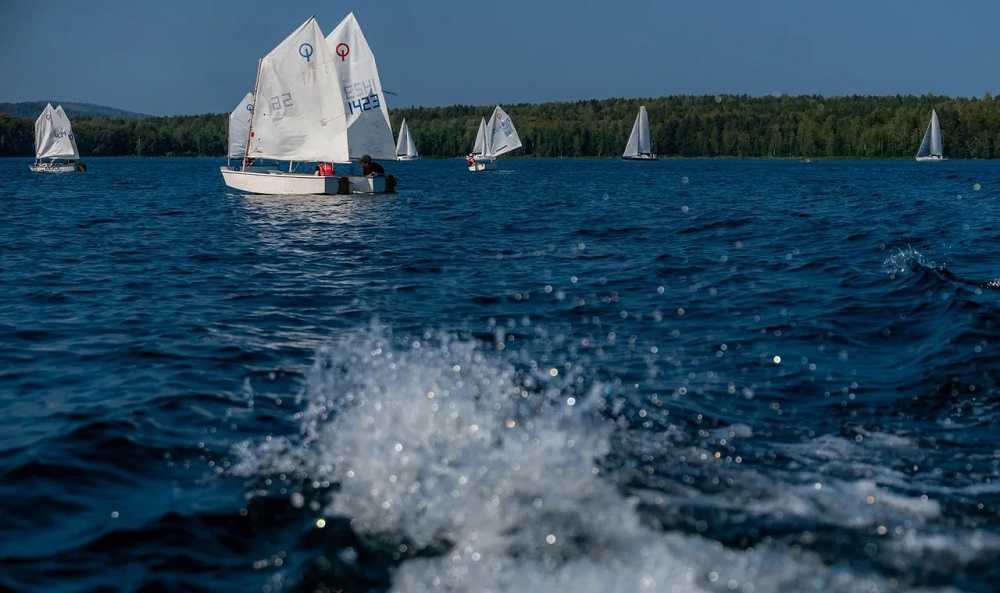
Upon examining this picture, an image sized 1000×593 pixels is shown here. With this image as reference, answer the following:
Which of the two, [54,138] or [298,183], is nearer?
[298,183]

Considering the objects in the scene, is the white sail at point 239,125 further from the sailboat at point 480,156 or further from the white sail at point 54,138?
the sailboat at point 480,156

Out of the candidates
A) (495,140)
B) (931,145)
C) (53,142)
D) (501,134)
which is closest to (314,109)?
(53,142)

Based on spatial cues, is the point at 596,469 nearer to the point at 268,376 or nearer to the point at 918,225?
the point at 268,376

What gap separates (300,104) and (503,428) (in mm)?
39883

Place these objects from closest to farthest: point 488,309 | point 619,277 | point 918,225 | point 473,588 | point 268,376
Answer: point 473,588 → point 268,376 → point 488,309 → point 619,277 → point 918,225

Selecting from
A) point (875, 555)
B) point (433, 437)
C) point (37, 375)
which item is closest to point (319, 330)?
point (37, 375)

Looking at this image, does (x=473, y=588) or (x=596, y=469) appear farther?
(x=596, y=469)

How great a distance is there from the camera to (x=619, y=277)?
20.2 m

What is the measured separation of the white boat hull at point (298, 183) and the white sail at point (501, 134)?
59.0m

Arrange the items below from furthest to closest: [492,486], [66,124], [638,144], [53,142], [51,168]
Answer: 1. [638,144]
2. [53,142]
3. [51,168]
4. [66,124]
5. [492,486]

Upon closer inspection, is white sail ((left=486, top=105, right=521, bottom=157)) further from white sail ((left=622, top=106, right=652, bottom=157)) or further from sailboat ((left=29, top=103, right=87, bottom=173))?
white sail ((left=622, top=106, right=652, bottom=157))

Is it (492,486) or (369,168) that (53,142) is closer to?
(369,168)

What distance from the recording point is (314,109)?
47.1m

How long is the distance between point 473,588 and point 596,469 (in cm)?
221
